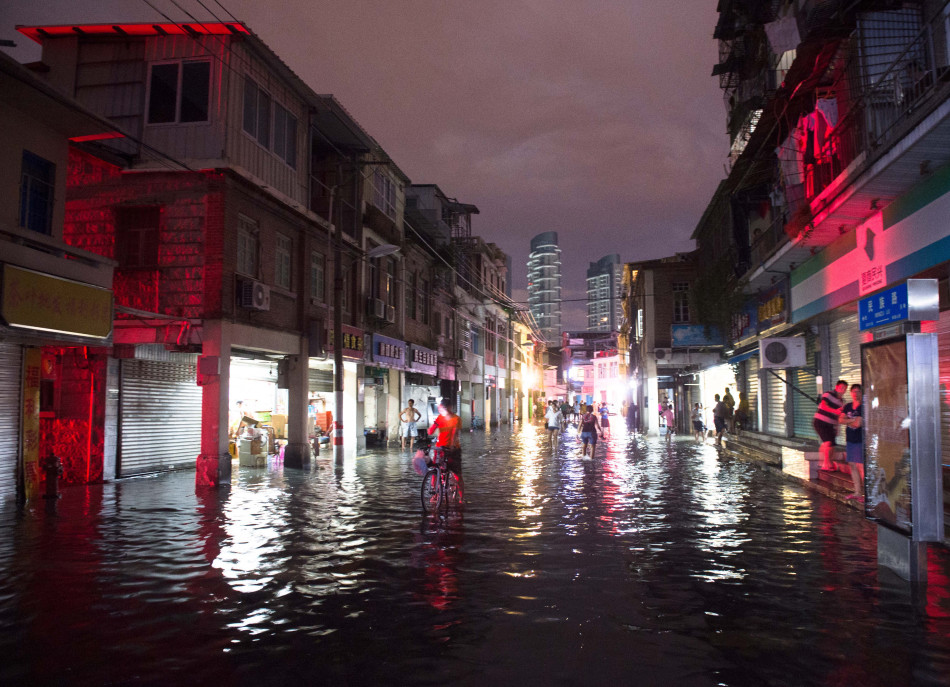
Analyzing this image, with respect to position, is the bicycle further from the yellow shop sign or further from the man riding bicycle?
the yellow shop sign

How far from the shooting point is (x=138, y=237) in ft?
54.2

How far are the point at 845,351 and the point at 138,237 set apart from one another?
17.0 metres

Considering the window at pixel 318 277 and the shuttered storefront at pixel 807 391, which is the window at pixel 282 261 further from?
the shuttered storefront at pixel 807 391

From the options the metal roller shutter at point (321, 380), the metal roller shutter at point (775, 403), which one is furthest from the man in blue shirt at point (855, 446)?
the metal roller shutter at point (321, 380)

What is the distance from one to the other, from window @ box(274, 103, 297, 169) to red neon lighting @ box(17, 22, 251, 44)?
2.59 m

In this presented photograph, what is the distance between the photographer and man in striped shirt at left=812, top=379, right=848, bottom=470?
43.3 ft

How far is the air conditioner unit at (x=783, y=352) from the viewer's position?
18984mm

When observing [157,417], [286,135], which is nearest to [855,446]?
[157,417]

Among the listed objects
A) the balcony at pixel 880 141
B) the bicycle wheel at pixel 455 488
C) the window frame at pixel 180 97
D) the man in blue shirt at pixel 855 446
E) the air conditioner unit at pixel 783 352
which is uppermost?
the window frame at pixel 180 97

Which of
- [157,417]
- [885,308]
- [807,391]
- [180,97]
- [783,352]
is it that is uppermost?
[180,97]

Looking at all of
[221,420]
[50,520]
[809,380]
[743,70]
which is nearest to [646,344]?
[743,70]

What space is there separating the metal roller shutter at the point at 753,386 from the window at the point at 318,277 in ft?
49.7

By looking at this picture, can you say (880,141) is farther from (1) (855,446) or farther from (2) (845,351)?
(2) (845,351)

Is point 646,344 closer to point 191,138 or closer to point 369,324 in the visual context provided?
point 369,324
